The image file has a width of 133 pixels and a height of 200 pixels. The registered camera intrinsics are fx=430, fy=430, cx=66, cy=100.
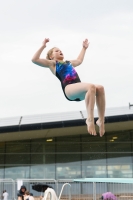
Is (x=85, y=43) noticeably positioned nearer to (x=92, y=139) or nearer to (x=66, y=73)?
(x=66, y=73)

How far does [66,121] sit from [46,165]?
12.1ft

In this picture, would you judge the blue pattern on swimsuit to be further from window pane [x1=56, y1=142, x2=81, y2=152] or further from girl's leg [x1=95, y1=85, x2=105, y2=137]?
window pane [x1=56, y1=142, x2=81, y2=152]

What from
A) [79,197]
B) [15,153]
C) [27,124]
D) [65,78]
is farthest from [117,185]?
[65,78]

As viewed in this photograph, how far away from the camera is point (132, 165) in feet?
90.4

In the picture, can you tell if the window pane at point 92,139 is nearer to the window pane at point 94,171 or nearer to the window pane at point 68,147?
→ the window pane at point 68,147

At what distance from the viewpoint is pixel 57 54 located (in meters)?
7.68

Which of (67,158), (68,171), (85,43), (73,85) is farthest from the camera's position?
(67,158)

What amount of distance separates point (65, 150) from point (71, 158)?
2.22ft

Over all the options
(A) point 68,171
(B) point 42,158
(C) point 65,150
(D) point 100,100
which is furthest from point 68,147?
(D) point 100,100

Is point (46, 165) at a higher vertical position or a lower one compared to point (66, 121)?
lower

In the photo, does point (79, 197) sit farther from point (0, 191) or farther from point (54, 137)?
point (54, 137)

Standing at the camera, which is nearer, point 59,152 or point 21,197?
point 21,197

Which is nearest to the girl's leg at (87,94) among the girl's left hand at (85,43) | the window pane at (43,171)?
the girl's left hand at (85,43)

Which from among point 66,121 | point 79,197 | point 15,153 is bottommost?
point 79,197
